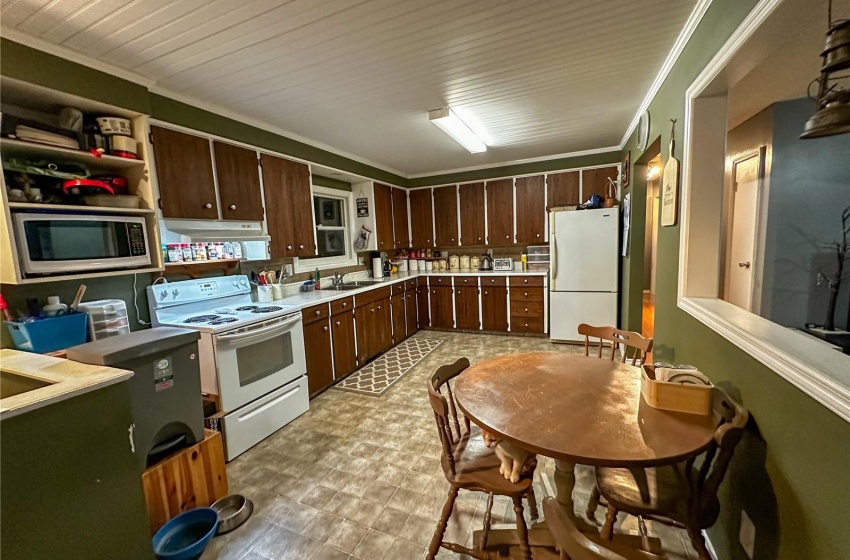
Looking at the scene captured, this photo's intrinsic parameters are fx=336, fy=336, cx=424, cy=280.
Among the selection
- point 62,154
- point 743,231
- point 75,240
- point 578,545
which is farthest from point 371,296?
point 743,231

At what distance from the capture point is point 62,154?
186cm

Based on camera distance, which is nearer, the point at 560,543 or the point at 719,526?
the point at 560,543

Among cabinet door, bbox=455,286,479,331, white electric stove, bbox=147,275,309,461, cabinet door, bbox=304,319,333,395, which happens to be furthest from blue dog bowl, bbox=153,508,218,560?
cabinet door, bbox=455,286,479,331

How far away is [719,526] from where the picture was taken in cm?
142

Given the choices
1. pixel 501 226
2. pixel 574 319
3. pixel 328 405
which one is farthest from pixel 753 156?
pixel 328 405

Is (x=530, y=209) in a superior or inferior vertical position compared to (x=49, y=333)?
superior

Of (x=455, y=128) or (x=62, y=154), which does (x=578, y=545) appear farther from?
(x=455, y=128)

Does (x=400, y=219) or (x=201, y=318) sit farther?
(x=400, y=219)

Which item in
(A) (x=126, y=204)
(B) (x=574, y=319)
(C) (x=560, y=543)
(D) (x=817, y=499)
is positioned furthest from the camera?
(B) (x=574, y=319)

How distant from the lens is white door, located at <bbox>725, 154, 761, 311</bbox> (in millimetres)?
3115

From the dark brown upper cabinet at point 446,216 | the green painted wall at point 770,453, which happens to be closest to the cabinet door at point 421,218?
the dark brown upper cabinet at point 446,216

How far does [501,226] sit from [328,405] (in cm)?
348

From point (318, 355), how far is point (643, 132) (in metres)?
3.51

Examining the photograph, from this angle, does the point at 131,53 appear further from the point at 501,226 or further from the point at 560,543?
the point at 501,226
